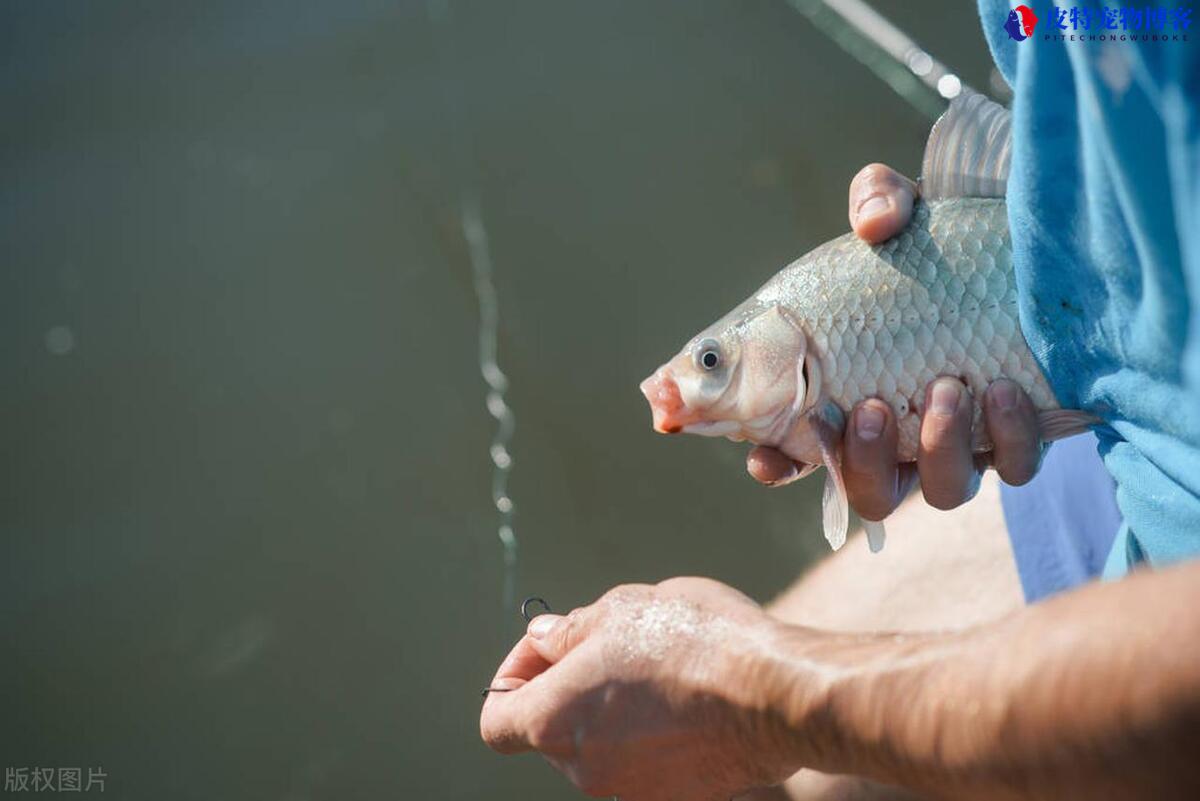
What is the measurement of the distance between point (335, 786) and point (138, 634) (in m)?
0.72

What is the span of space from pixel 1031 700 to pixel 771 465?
861mm

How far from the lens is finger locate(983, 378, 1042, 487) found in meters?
1.79

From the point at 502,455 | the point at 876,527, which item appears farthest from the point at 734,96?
the point at 876,527

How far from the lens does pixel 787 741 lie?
1.60 meters

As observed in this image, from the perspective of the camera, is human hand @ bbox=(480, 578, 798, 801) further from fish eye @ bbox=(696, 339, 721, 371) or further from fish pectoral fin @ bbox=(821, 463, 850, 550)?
fish eye @ bbox=(696, 339, 721, 371)

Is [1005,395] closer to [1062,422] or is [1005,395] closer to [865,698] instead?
[1062,422]

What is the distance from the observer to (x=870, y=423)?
6.11 feet

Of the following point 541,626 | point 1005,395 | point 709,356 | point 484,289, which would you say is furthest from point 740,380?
point 484,289

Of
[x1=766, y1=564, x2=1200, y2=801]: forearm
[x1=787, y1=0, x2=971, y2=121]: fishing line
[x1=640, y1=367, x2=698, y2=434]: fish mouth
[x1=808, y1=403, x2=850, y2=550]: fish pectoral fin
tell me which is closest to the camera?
[x1=766, y1=564, x2=1200, y2=801]: forearm

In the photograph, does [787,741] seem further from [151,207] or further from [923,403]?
[151,207]

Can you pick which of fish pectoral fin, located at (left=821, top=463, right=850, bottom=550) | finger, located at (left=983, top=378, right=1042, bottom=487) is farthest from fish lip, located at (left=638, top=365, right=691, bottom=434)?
finger, located at (left=983, top=378, right=1042, bottom=487)

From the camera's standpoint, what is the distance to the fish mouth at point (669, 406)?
6.56 feet

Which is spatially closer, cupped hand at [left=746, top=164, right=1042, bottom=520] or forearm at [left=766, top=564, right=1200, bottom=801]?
forearm at [left=766, top=564, right=1200, bottom=801]

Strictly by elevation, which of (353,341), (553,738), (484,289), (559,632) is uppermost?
(484,289)
